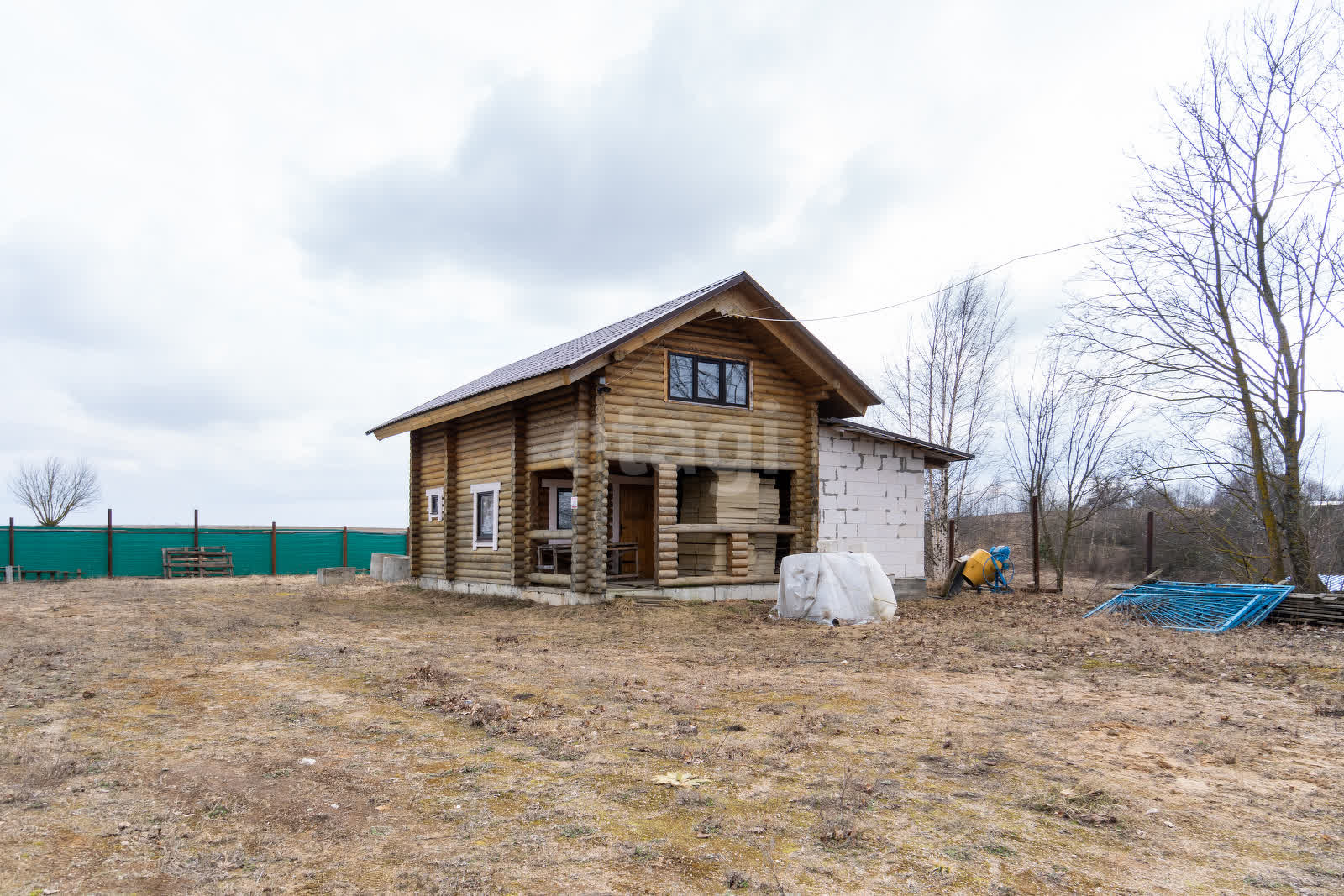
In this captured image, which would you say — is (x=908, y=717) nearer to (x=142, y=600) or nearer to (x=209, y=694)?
(x=209, y=694)

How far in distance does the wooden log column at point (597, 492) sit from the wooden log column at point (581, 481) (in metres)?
0.07

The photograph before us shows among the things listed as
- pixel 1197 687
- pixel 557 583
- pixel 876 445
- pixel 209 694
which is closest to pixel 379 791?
pixel 209 694

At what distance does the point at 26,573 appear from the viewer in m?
23.3

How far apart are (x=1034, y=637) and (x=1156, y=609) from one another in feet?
12.3

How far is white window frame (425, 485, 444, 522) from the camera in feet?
62.8

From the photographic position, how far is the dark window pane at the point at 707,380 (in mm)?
15344

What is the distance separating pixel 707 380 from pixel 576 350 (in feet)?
8.66

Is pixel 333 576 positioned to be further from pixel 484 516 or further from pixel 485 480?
A: pixel 485 480

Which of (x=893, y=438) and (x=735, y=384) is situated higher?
(x=735, y=384)

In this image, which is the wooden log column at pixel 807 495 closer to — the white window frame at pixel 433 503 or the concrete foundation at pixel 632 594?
the concrete foundation at pixel 632 594

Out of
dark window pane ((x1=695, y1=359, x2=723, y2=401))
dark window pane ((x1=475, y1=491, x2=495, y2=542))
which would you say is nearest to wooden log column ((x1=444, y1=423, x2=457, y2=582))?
dark window pane ((x1=475, y1=491, x2=495, y2=542))

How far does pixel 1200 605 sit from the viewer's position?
12727mm

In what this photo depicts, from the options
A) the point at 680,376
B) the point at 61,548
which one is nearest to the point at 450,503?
the point at 680,376

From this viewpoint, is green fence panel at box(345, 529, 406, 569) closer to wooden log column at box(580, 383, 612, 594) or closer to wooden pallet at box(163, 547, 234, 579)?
wooden pallet at box(163, 547, 234, 579)
